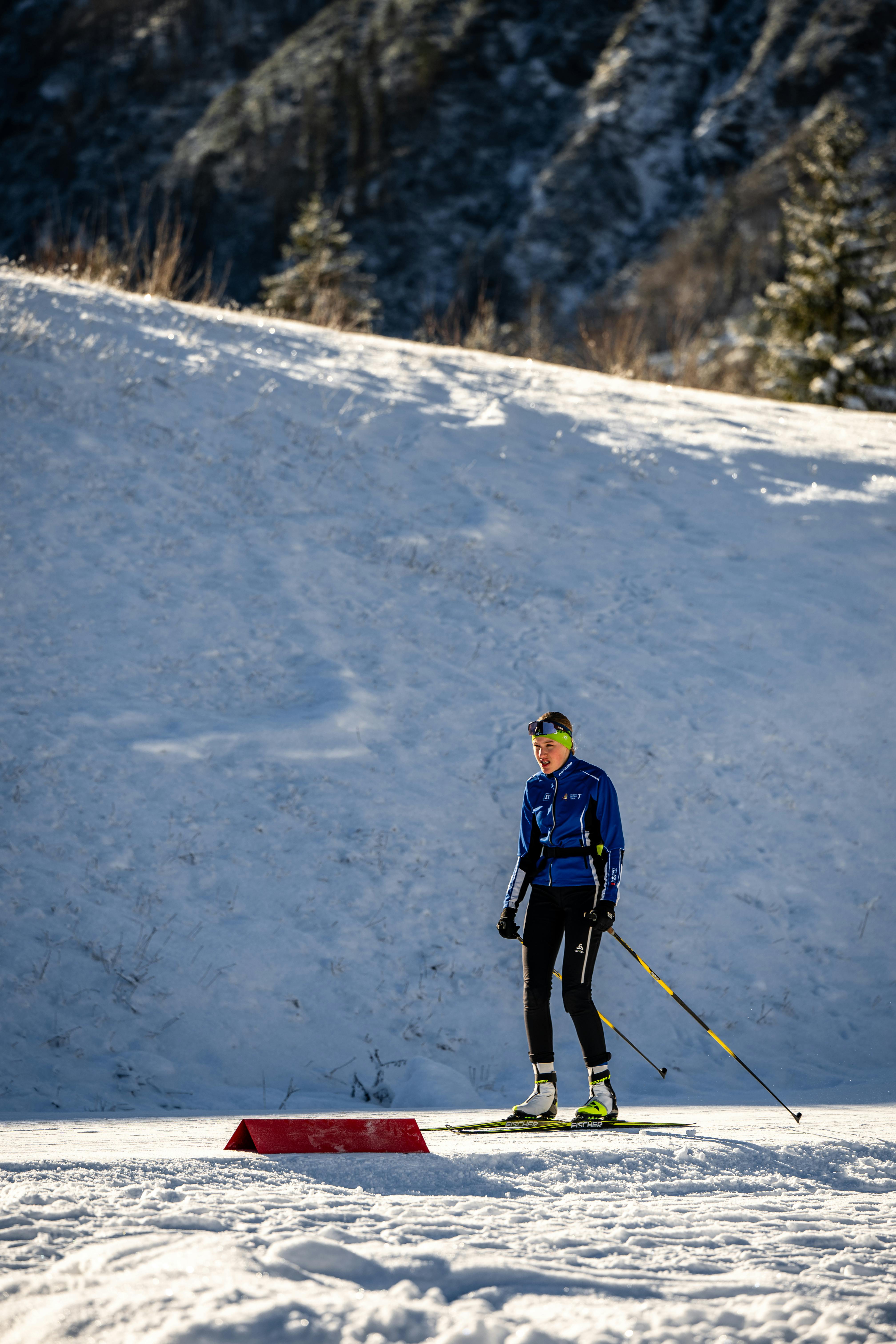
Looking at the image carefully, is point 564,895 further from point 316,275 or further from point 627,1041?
point 316,275

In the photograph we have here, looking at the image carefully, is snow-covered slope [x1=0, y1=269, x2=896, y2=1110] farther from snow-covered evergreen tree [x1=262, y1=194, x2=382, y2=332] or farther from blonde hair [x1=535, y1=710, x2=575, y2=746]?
snow-covered evergreen tree [x1=262, y1=194, x2=382, y2=332]

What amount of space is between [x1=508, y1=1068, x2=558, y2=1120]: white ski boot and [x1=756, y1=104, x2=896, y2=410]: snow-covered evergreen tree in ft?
67.8

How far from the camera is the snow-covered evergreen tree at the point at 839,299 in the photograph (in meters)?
22.8

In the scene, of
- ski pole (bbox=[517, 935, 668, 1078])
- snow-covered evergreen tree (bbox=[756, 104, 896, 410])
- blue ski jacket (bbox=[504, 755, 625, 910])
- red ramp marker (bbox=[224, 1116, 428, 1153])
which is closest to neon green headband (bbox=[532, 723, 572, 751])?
blue ski jacket (bbox=[504, 755, 625, 910])

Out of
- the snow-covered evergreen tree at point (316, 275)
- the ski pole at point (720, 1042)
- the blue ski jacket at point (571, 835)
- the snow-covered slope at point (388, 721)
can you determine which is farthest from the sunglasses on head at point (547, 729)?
the snow-covered evergreen tree at point (316, 275)

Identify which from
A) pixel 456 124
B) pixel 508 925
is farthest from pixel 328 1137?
pixel 456 124

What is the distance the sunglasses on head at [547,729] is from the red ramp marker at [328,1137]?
7.14 ft

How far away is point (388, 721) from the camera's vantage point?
882cm

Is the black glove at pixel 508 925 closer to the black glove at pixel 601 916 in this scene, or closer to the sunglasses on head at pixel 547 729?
the black glove at pixel 601 916

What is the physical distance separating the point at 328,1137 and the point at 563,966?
1.67m

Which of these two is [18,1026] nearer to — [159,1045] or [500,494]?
[159,1045]

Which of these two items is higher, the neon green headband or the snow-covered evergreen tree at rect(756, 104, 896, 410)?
the snow-covered evergreen tree at rect(756, 104, 896, 410)

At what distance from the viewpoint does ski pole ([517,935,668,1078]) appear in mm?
5664

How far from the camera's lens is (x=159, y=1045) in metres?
6.13
